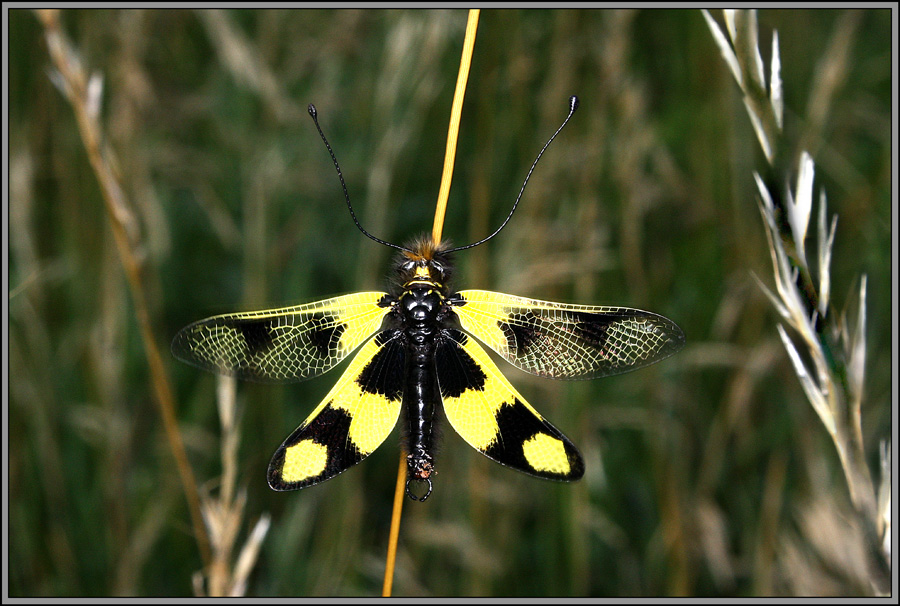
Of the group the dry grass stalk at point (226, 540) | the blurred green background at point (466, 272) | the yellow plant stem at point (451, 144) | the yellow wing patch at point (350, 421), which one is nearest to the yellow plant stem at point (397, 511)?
the yellow plant stem at point (451, 144)

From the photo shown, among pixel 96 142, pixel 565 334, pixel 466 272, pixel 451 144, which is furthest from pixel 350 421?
pixel 466 272

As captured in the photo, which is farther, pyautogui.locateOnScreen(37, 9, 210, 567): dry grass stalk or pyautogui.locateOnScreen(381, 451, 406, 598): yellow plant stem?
pyautogui.locateOnScreen(37, 9, 210, 567): dry grass stalk

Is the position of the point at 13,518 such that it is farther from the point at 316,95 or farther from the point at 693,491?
the point at 693,491

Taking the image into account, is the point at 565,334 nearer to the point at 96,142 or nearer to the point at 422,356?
the point at 422,356

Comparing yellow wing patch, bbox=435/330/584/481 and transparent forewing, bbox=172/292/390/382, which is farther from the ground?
transparent forewing, bbox=172/292/390/382

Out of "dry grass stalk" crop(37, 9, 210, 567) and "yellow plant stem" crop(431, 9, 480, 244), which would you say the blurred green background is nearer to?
"dry grass stalk" crop(37, 9, 210, 567)

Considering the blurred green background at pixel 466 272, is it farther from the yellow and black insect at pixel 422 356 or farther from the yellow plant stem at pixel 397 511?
the yellow plant stem at pixel 397 511

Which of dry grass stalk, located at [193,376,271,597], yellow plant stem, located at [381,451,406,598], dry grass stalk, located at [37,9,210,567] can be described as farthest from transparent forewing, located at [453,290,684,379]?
dry grass stalk, located at [37,9,210,567]
